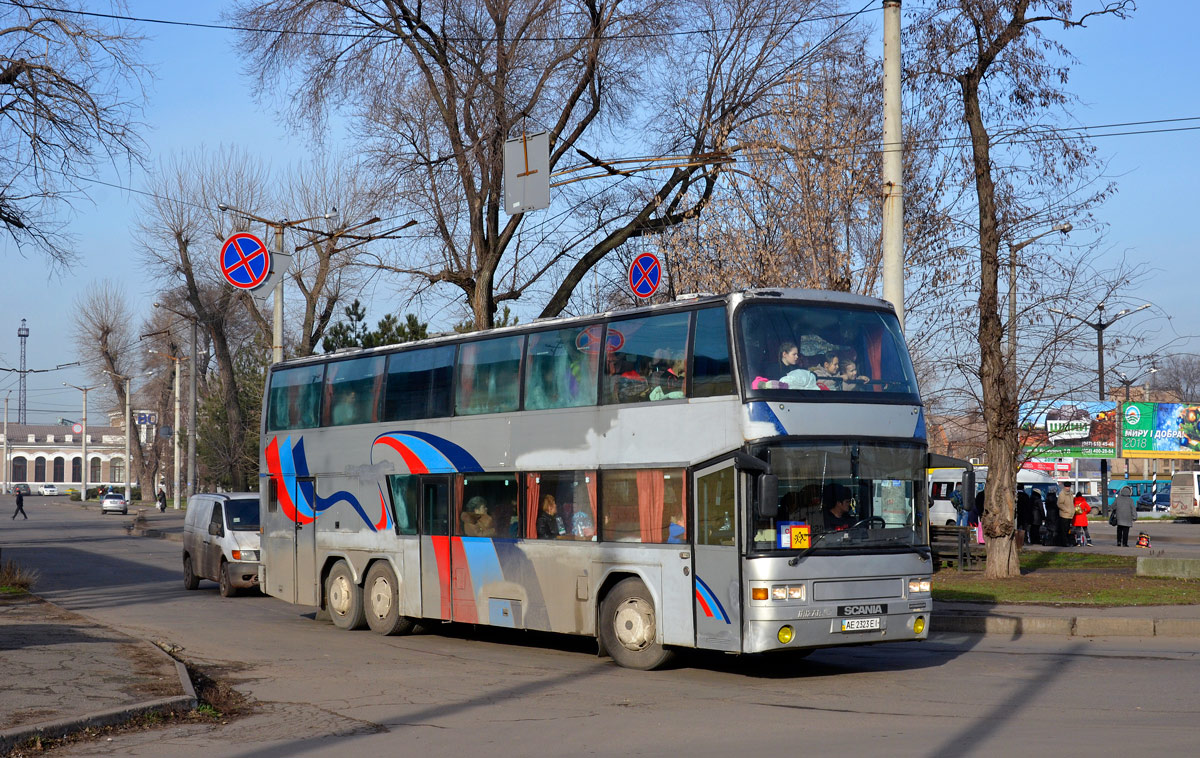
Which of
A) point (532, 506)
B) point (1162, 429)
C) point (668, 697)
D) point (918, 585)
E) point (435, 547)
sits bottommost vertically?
point (668, 697)

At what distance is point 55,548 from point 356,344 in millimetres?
11847

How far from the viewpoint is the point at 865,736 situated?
8.77 metres

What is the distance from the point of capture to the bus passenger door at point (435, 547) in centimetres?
1546

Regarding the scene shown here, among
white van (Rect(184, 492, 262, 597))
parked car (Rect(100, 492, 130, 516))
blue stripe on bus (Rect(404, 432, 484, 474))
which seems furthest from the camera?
parked car (Rect(100, 492, 130, 516))

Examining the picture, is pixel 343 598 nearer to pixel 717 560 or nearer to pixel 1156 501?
pixel 717 560

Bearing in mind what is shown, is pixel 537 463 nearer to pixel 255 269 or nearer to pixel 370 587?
pixel 370 587

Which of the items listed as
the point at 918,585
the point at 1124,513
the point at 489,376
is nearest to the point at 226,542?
the point at 489,376

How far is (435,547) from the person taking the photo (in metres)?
15.7

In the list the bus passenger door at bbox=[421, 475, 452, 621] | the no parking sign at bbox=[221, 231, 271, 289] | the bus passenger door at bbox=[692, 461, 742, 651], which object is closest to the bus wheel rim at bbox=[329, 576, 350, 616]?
the bus passenger door at bbox=[421, 475, 452, 621]

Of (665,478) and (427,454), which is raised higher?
(427,454)

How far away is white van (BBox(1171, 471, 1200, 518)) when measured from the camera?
210ft

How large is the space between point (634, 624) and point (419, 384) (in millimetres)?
4932

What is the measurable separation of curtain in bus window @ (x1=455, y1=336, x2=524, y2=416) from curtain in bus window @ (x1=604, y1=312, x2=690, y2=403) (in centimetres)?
168

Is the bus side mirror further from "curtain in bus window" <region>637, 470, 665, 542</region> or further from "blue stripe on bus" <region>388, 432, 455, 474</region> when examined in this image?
"blue stripe on bus" <region>388, 432, 455, 474</region>
